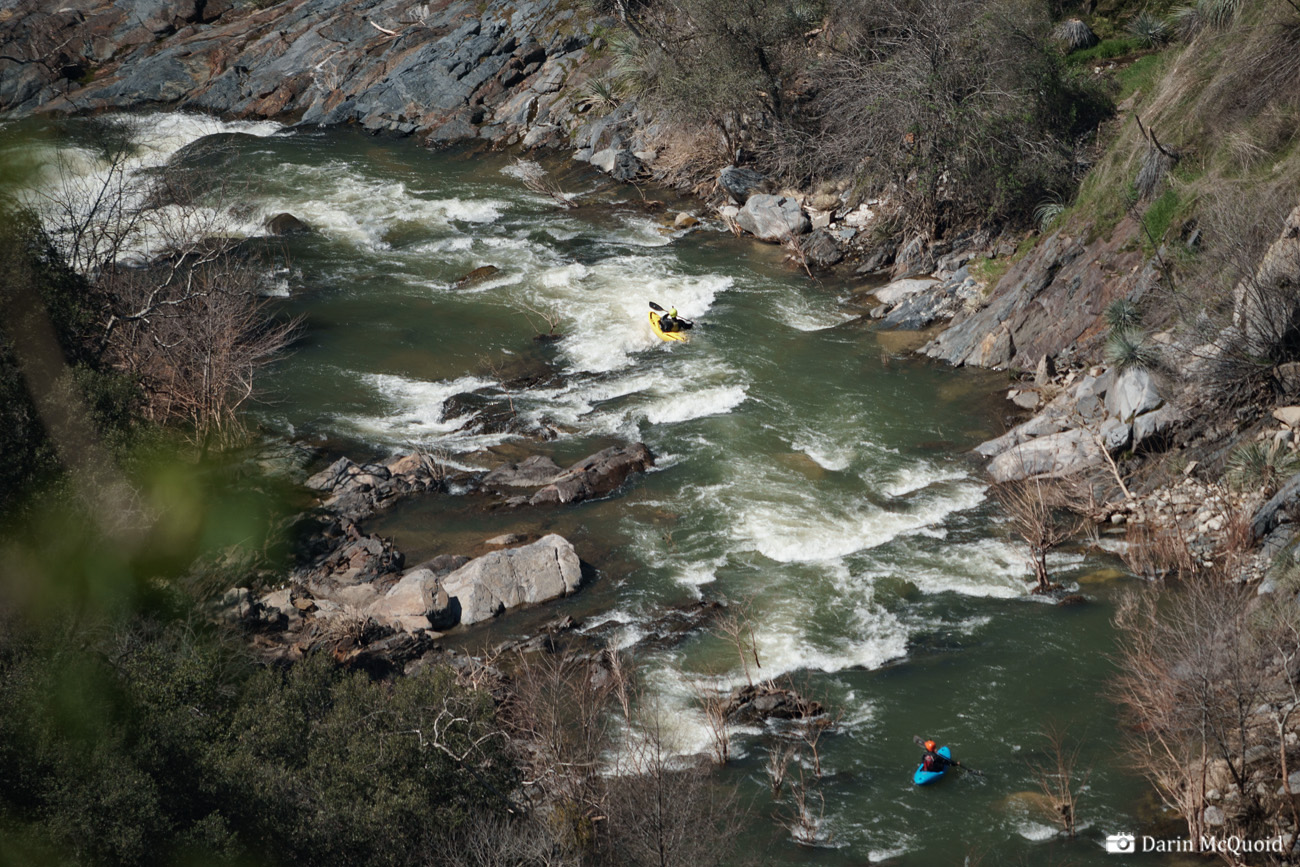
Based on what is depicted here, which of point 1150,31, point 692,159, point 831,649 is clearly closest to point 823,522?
point 831,649

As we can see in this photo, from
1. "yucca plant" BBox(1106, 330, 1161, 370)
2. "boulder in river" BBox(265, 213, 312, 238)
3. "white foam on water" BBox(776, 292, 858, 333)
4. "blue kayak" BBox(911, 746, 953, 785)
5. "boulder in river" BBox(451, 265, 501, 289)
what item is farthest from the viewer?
"boulder in river" BBox(265, 213, 312, 238)

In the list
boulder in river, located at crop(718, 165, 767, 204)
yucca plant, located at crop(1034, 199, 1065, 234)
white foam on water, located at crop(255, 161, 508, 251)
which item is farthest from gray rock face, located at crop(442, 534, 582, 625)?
boulder in river, located at crop(718, 165, 767, 204)

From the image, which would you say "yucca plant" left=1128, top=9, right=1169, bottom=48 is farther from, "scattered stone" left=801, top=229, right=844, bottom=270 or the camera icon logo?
the camera icon logo

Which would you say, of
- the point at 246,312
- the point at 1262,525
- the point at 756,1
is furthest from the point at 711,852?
the point at 756,1

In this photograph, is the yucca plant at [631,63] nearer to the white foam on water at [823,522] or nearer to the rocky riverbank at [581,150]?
the rocky riverbank at [581,150]

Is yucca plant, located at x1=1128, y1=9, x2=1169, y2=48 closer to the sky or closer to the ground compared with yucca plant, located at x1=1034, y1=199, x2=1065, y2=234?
closer to the sky

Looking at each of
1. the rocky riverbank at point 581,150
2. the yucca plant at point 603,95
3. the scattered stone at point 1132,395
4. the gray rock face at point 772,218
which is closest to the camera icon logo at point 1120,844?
the rocky riverbank at point 581,150
